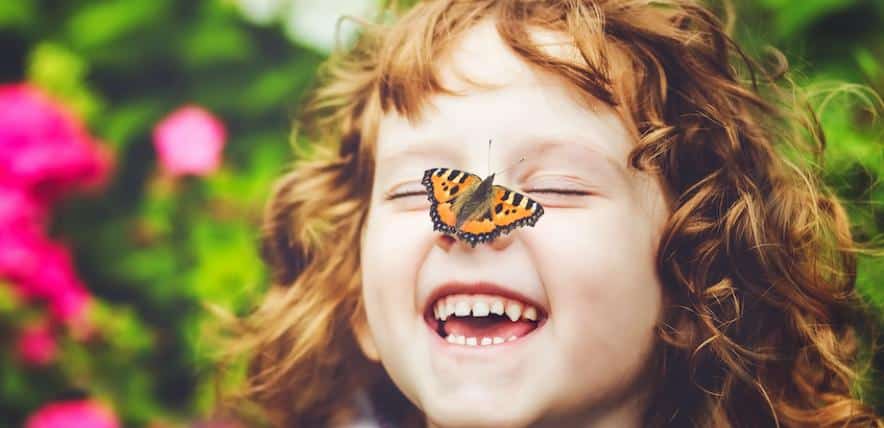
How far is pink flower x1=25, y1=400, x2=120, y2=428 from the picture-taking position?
210cm

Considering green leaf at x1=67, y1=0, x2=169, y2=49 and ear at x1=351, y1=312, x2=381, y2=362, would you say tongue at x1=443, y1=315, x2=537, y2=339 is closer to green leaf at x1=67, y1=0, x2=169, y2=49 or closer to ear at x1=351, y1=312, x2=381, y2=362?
ear at x1=351, y1=312, x2=381, y2=362

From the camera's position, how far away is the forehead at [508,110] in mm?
1070

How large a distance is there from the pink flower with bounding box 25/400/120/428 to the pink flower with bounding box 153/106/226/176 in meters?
0.53

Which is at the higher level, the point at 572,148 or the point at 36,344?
the point at 572,148

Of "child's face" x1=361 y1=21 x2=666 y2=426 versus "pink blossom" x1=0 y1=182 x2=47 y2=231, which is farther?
"pink blossom" x1=0 y1=182 x2=47 y2=231

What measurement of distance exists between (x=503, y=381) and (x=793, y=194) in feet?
1.28

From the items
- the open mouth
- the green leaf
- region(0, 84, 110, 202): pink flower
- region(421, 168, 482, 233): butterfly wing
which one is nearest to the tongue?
the open mouth

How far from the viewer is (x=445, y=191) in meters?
1.06

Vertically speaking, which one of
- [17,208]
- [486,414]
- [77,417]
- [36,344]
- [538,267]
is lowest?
[77,417]

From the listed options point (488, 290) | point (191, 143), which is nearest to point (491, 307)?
point (488, 290)

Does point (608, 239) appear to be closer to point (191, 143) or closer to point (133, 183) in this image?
point (191, 143)

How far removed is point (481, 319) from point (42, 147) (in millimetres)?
1441

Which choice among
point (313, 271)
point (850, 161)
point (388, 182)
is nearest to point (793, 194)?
point (850, 161)

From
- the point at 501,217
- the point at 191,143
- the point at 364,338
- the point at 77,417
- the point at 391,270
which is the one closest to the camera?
the point at 501,217
